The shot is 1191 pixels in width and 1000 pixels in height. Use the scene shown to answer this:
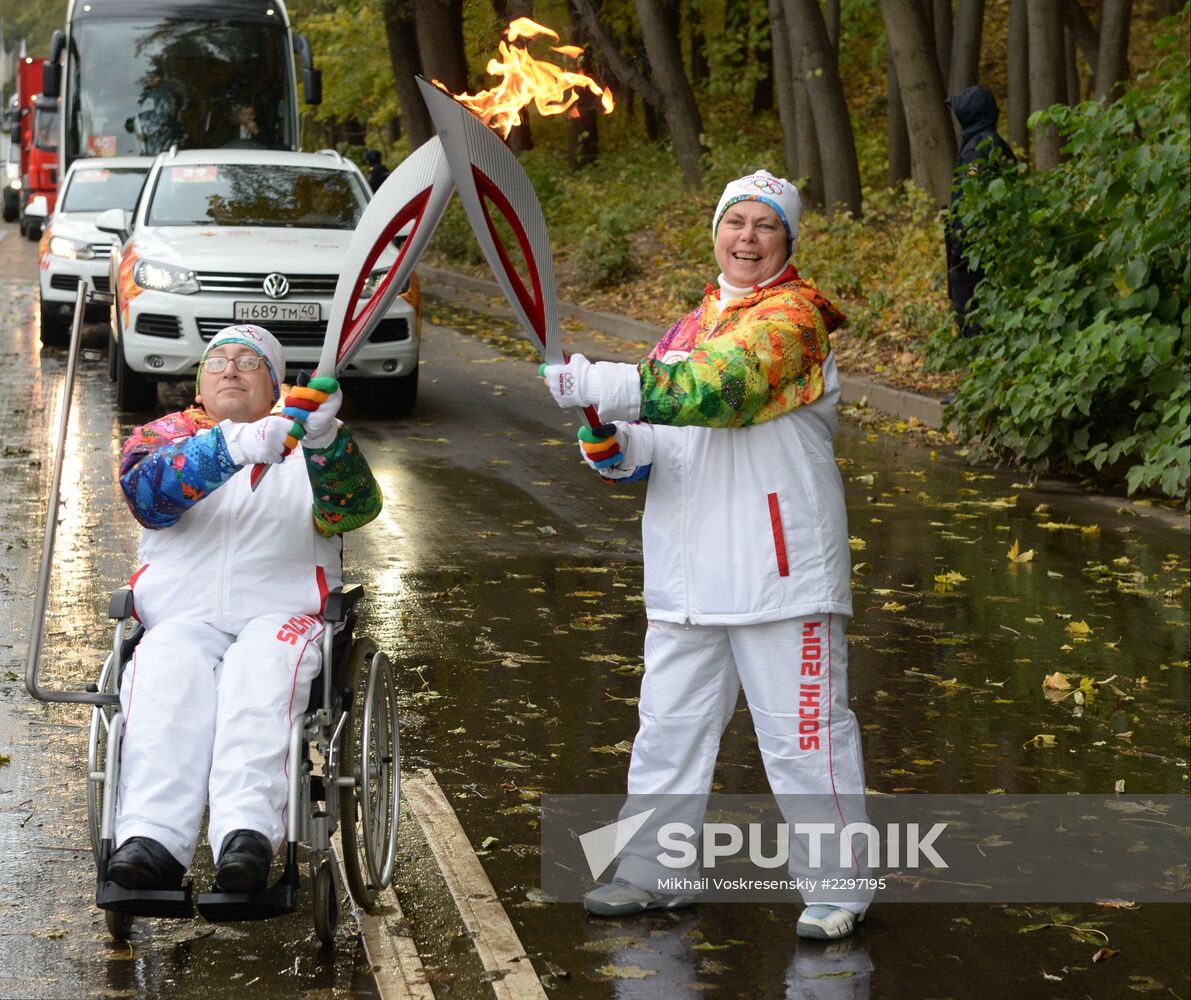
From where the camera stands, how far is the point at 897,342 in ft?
54.5

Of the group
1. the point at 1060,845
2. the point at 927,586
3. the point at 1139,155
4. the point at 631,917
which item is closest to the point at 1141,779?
the point at 1060,845

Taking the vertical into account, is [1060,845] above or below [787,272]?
below

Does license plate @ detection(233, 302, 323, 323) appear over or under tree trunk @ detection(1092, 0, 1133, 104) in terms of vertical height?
under

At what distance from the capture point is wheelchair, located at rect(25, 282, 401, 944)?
422cm

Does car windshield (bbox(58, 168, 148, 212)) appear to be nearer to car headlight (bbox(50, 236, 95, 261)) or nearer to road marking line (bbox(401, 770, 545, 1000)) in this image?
car headlight (bbox(50, 236, 95, 261))

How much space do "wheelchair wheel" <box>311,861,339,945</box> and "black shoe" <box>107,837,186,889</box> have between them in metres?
0.35

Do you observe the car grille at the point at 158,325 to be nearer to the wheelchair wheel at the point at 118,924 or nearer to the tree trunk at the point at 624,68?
the wheelchair wheel at the point at 118,924

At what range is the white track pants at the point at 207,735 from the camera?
4.25 m

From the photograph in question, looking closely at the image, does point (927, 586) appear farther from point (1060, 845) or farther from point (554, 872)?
point (554, 872)

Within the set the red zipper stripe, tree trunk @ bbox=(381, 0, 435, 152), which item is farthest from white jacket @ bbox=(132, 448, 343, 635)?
tree trunk @ bbox=(381, 0, 435, 152)

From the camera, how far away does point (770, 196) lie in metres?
4.55

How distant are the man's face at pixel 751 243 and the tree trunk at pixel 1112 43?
61.1 ft


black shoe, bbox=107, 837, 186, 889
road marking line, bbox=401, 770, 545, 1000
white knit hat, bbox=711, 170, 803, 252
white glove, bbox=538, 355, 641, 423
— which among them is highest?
white knit hat, bbox=711, 170, 803, 252

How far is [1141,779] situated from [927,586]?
2.89m
